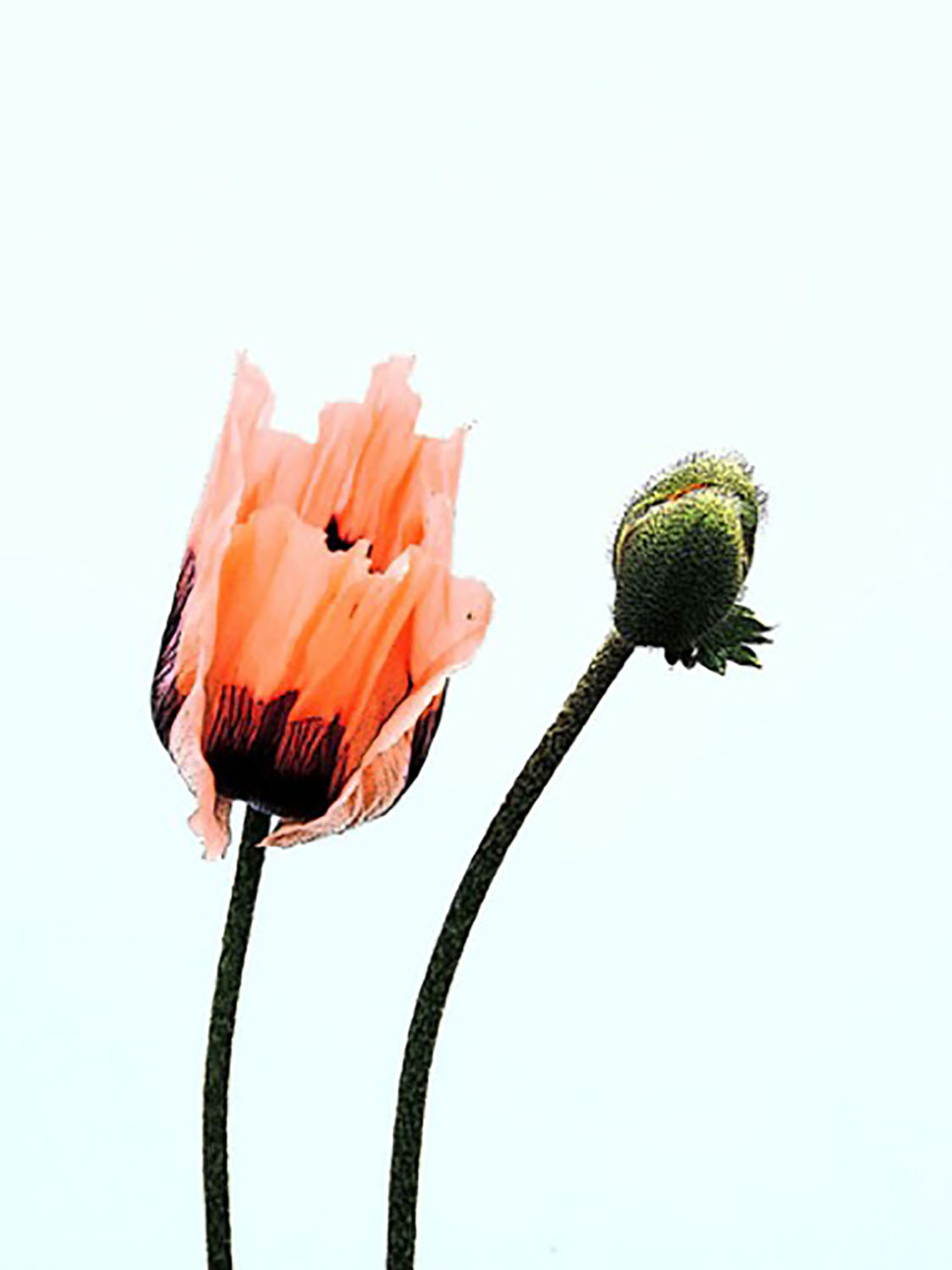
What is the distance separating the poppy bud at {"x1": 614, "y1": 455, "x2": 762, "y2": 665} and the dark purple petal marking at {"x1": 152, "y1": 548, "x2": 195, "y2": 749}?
6cm

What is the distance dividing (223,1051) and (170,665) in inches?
2.1

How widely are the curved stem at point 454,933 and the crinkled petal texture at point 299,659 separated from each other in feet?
0.05

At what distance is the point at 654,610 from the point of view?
0.31 meters

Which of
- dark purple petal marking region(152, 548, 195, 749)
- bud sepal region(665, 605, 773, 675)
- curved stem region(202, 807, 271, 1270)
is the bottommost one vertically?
curved stem region(202, 807, 271, 1270)

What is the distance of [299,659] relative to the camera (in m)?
0.32

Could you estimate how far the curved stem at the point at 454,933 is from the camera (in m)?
0.31

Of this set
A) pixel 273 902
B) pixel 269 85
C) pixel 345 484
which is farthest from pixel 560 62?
pixel 345 484

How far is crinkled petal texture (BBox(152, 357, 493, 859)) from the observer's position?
0.31 m

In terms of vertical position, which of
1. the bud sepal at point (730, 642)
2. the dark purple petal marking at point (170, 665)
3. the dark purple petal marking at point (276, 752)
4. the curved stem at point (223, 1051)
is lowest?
the curved stem at point (223, 1051)

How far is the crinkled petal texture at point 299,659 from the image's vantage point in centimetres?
31

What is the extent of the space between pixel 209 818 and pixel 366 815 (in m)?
0.02

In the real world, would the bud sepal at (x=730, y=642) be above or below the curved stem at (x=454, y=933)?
above

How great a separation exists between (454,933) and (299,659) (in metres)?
0.04

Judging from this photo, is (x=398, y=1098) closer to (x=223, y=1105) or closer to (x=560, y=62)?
(x=223, y=1105)
